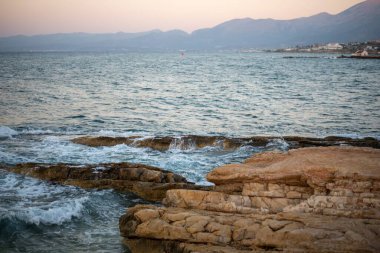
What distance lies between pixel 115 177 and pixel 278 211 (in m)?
7.83

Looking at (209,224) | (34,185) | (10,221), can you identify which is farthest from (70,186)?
(209,224)

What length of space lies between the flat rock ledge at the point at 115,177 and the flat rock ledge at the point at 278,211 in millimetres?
3211

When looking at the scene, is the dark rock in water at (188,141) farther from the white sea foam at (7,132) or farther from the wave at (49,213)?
the wave at (49,213)

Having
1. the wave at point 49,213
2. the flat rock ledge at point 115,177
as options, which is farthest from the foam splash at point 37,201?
the flat rock ledge at point 115,177

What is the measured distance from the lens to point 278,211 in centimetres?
998

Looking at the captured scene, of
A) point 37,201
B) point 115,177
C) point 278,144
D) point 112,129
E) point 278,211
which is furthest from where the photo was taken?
point 112,129

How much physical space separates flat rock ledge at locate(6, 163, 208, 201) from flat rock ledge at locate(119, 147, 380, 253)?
10.5 feet

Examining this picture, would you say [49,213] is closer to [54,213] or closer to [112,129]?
[54,213]

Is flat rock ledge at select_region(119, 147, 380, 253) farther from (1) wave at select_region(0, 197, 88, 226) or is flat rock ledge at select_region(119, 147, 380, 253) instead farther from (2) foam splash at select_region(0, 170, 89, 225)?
(2) foam splash at select_region(0, 170, 89, 225)

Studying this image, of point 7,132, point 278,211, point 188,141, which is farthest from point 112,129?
point 278,211

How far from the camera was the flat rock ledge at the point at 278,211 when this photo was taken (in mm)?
8578

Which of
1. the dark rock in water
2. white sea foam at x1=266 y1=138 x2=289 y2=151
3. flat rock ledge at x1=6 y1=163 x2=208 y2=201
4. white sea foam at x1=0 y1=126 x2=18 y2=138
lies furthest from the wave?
white sea foam at x1=0 y1=126 x2=18 y2=138

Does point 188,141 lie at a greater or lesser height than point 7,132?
lesser

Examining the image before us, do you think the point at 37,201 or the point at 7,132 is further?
the point at 7,132
